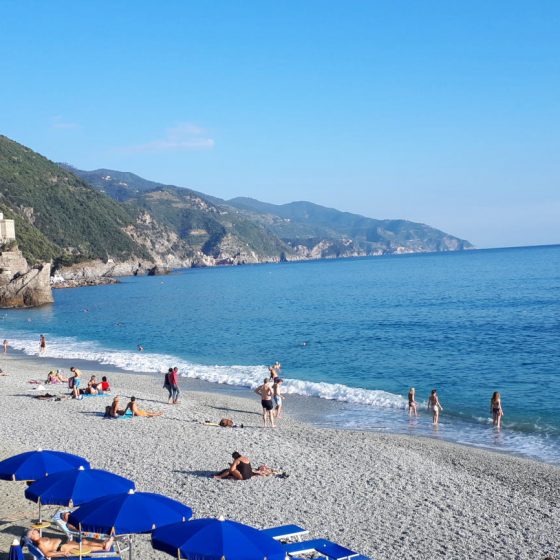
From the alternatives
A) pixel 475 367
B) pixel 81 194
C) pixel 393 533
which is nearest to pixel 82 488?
pixel 393 533

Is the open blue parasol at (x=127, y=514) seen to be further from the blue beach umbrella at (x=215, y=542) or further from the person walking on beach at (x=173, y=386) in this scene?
the person walking on beach at (x=173, y=386)

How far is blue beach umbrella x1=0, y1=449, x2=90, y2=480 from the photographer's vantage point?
35.1 ft

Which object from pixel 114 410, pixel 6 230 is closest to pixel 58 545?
pixel 114 410

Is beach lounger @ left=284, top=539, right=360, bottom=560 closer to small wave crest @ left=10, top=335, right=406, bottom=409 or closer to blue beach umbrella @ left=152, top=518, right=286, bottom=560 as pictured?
blue beach umbrella @ left=152, top=518, right=286, bottom=560

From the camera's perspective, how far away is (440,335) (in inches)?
1706

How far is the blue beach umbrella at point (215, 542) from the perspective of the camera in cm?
766

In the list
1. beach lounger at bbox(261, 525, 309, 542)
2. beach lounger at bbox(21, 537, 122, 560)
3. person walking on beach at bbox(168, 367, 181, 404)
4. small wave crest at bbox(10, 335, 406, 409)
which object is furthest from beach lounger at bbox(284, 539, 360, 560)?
small wave crest at bbox(10, 335, 406, 409)

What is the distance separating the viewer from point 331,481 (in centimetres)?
1410

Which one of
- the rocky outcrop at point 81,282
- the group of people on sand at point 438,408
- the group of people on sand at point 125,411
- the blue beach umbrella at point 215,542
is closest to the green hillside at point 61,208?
the rocky outcrop at point 81,282

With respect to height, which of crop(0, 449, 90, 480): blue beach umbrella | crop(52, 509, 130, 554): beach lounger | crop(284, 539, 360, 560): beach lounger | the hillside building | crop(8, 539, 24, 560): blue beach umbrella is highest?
the hillside building

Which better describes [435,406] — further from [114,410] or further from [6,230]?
[6,230]

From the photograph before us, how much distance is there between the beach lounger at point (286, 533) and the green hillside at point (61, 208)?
12764cm

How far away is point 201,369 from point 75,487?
2349cm

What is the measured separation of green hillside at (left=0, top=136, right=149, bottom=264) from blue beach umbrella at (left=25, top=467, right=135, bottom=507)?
12685 cm
